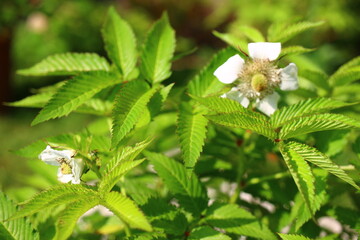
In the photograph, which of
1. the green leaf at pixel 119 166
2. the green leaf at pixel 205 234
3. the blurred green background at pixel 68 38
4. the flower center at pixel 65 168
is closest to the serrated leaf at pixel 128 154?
the green leaf at pixel 119 166

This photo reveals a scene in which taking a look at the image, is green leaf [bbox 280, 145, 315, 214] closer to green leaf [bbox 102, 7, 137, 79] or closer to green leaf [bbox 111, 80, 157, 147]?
green leaf [bbox 111, 80, 157, 147]

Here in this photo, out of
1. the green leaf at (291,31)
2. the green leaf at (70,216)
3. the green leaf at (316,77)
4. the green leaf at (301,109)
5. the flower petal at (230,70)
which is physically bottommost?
the green leaf at (70,216)

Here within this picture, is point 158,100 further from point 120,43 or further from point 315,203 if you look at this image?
point 315,203

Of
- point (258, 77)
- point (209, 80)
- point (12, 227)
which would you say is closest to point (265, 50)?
point (258, 77)

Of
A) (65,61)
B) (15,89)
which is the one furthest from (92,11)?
(65,61)

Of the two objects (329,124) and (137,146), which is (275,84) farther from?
(137,146)

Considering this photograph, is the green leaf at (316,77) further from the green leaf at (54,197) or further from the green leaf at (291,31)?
the green leaf at (54,197)
